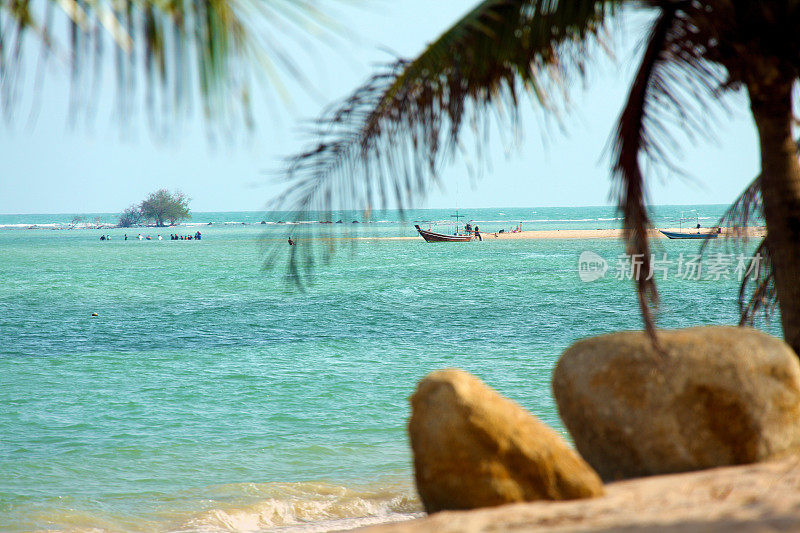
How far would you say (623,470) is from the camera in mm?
4199

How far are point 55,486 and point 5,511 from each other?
2.91 feet

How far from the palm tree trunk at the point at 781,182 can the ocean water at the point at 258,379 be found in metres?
1.08

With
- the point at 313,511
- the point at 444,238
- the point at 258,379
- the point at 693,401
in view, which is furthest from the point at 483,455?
the point at 444,238

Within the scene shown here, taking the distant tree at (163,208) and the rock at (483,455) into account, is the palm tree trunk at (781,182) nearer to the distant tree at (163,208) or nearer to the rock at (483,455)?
the rock at (483,455)

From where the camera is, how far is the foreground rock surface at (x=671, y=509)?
2516 millimetres

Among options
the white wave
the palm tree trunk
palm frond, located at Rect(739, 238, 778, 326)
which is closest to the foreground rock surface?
the palm tree trunk

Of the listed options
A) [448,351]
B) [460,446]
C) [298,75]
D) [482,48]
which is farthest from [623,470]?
[448,351]

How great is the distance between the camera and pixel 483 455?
11.9 ft

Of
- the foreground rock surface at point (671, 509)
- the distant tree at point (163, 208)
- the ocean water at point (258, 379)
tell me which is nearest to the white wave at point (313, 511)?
the ocean water at point (258, 379)

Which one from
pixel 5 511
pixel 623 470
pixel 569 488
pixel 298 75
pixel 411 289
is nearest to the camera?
pixel 298 75

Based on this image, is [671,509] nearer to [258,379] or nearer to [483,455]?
[483,455]

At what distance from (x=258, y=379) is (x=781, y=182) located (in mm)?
13296

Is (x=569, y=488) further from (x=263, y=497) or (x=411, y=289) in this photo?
(x=411, y=289)

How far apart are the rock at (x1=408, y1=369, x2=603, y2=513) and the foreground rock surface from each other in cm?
13
